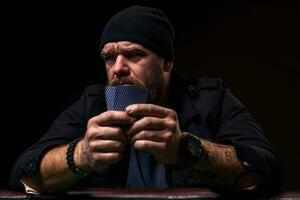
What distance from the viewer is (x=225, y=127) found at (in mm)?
1626

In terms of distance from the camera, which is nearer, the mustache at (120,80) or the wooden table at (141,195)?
the wooden table at (141,195)

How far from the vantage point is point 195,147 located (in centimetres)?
118

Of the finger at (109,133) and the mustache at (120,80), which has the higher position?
the finger at (109,133)

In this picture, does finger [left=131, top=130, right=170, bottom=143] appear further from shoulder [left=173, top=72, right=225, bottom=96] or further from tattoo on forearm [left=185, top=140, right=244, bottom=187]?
shoulder [left=173, top=72, right=225, bottom=96]

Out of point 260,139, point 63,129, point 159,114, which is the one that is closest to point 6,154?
point 63,129

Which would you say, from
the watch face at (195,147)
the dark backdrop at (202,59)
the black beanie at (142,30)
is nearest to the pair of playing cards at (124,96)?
the watch face at (195,147)

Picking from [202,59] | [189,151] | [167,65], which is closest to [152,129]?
[189,151]

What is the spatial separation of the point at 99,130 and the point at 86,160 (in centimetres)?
Answer: 13

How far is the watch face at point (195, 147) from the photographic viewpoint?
1.17 m

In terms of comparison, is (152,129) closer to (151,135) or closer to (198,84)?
(151,135)

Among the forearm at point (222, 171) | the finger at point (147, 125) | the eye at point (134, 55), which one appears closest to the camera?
the finger at point (147, 125)

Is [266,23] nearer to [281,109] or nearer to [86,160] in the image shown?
[281,109]

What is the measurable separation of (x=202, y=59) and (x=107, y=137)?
1956 millimetres

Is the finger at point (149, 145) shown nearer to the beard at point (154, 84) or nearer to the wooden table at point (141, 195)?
the wooden table at point (141, 195)
